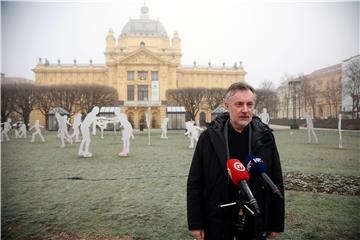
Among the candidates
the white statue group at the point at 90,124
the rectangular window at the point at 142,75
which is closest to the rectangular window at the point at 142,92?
the rectangular window at the point at 142,75

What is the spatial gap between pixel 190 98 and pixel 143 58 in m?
22.9

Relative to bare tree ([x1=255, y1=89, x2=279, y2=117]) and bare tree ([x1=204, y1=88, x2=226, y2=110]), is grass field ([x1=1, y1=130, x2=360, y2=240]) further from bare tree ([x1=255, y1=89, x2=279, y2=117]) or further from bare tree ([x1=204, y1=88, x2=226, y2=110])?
bare tree ([x1=204, y1=88, x2=226, y2=110])

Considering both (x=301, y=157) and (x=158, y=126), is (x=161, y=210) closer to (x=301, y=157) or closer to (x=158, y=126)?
(x=301, y=157)

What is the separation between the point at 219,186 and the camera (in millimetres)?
2664

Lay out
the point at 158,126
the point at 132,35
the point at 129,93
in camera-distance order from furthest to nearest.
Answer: the point at 132,35
the point at 129,93
the point at 158,126

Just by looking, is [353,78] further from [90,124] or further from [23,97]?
[23,97]

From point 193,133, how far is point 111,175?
790 centimetres

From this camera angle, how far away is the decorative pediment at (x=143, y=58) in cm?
4928

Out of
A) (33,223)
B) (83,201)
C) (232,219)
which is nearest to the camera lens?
(232,219)

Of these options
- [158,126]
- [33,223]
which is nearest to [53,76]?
[158,126]

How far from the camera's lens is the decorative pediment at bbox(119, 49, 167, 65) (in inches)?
1940

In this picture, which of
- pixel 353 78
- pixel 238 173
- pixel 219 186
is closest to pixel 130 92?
pixel 353 78

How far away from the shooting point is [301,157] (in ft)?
35.4

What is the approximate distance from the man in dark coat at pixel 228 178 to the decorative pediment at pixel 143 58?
159ft
